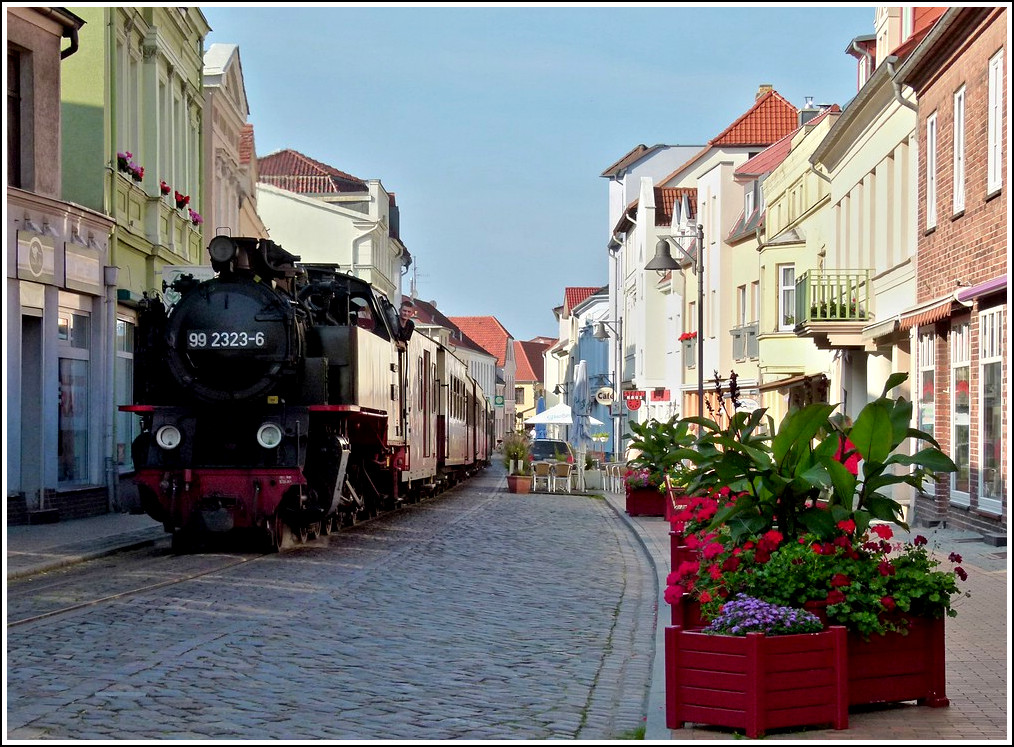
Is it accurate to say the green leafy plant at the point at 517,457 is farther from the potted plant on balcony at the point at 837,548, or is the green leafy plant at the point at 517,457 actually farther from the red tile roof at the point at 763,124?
the potted plant on balcony at the point at 837,548

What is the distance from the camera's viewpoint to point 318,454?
56.0ft

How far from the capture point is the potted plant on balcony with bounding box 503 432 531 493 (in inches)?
1423

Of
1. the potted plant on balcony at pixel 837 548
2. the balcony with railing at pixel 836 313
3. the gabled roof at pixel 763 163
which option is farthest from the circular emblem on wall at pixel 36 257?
the gabled roof at pixel 763 163

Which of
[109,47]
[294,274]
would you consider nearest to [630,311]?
[109,47]

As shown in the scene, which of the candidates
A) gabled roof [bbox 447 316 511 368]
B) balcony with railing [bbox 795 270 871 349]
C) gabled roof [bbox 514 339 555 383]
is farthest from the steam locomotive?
gabled roof [bbox 514 339 555 383]

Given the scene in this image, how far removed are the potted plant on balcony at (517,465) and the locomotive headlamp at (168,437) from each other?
787 inches

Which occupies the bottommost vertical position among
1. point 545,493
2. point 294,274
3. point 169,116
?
point 545,493

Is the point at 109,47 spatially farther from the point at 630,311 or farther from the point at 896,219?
the point at 630,311

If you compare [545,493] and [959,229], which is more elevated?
[959,229]

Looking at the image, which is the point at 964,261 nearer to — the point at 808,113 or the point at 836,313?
the point at 836,313

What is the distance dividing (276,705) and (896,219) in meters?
18.8

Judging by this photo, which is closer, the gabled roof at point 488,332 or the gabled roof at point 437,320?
the gabled roof at point 437,320

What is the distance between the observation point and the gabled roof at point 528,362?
155875mm

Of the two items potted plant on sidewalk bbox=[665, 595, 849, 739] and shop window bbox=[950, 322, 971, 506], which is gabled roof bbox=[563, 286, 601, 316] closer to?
shop window bbox=[950, 322, 971, 506]
